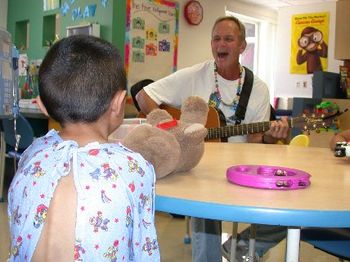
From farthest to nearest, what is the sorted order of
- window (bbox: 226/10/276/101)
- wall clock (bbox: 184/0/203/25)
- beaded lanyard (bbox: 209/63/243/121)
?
window (bbox: 226/10/276/101) → wall clock (bbox: 184/0/203/25) → beaded lanyard (bbox: 209/63/243/121)

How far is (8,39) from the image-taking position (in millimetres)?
1065

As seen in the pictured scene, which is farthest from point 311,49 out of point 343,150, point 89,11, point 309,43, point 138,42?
point 343,150

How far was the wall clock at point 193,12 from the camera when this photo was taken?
16.5ft

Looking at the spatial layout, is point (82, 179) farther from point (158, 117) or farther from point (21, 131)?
point (21, 131)

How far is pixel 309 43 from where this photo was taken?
6195mm

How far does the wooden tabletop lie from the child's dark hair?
0.20 metres

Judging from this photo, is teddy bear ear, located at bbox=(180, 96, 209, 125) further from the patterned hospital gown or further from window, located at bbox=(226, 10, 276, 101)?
window, located at bbox=(226, 10, 276, 101)

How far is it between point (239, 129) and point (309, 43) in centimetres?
458

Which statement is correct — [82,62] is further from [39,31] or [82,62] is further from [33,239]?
[39,31]

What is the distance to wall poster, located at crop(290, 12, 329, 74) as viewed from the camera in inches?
237

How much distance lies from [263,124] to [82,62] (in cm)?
147

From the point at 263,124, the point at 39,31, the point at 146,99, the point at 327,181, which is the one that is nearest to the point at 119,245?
the point at 327,181

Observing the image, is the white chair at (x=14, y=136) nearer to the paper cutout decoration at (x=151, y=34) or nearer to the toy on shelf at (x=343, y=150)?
the paper cutout decoration at (x=151, y=34)

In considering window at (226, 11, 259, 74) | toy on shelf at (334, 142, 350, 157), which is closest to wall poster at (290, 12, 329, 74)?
window at (226, 11, 259, 74)
